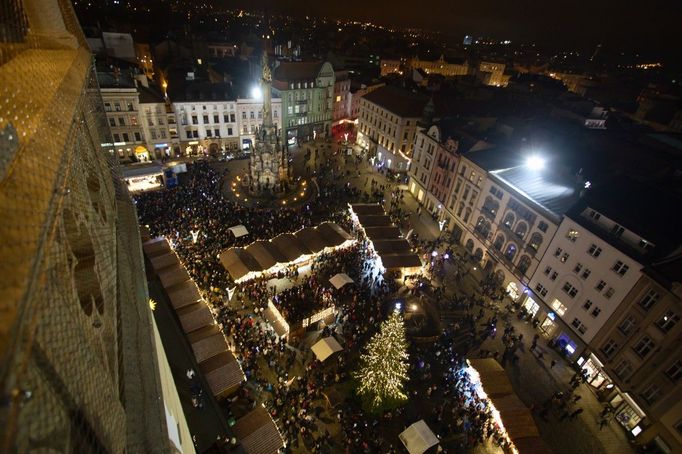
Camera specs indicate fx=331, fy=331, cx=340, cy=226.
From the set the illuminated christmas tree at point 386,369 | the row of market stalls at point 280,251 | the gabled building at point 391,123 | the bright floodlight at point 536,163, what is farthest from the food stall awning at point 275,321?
the gabled building at point 391,123

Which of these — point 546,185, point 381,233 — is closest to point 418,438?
point 381,233

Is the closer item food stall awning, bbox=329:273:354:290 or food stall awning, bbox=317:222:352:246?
food stall awning, bbox=329:273:354:290

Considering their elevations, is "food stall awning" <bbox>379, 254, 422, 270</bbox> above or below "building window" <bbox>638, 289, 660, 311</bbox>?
below

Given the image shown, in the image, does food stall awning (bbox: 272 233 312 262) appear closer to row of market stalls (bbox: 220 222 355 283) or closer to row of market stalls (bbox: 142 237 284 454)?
row of market stalls (bbox: 220 222 355 283)

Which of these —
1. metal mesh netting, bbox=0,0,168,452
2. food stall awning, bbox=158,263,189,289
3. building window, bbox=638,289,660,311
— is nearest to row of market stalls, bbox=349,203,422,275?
building window, bbox=638,289,660,311

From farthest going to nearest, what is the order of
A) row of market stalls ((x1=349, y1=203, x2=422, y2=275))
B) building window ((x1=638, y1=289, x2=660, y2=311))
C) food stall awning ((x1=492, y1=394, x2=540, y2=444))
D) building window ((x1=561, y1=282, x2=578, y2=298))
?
1. row of market stalls ((x1=349, y1=203, x2=422, y2=275))
2. building window ((x1=561, y1=282, x2=578, y2=298))
3. building window ((x1=638, y1=289, x2=660, y2=311))
4. food stall awning ((x1=492, y1=394, x2=540, y2=444))

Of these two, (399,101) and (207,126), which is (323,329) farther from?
(399,101)

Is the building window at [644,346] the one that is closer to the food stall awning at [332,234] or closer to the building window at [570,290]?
the building window at [570,290]

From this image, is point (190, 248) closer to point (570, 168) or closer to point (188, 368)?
point (188, 368)
